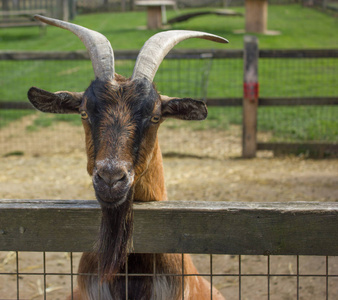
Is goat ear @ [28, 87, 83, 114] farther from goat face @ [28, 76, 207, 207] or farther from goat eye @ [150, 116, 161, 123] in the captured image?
goat eye @ [150, 116, 161, 123]

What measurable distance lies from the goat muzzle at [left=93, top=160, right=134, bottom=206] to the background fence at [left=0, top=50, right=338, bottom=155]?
5052mm

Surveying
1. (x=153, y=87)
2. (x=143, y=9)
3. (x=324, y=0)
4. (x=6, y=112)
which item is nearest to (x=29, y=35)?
(x=143, y=9)

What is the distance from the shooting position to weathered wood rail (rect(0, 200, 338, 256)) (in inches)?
83.7

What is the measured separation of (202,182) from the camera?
23.2 ft

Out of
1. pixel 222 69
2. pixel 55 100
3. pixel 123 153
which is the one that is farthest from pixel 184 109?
pixel 222 69

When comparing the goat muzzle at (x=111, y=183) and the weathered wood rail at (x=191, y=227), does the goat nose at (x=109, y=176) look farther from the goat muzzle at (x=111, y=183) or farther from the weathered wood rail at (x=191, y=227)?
the weathered wood rail at (x=191, y=227)

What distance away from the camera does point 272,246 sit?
2.15 meters

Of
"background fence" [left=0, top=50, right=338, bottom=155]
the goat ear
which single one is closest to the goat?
the goat ear

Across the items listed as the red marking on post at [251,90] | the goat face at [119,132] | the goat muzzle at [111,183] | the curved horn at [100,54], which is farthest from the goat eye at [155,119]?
the red marking on post at [251,90]

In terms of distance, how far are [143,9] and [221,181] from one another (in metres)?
20.2

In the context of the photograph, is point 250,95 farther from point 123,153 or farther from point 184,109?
point 123,153

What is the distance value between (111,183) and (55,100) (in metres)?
0.87

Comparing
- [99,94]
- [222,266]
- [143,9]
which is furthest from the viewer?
[143,9]

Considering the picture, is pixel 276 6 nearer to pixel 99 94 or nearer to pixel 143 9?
pixel 143 9
